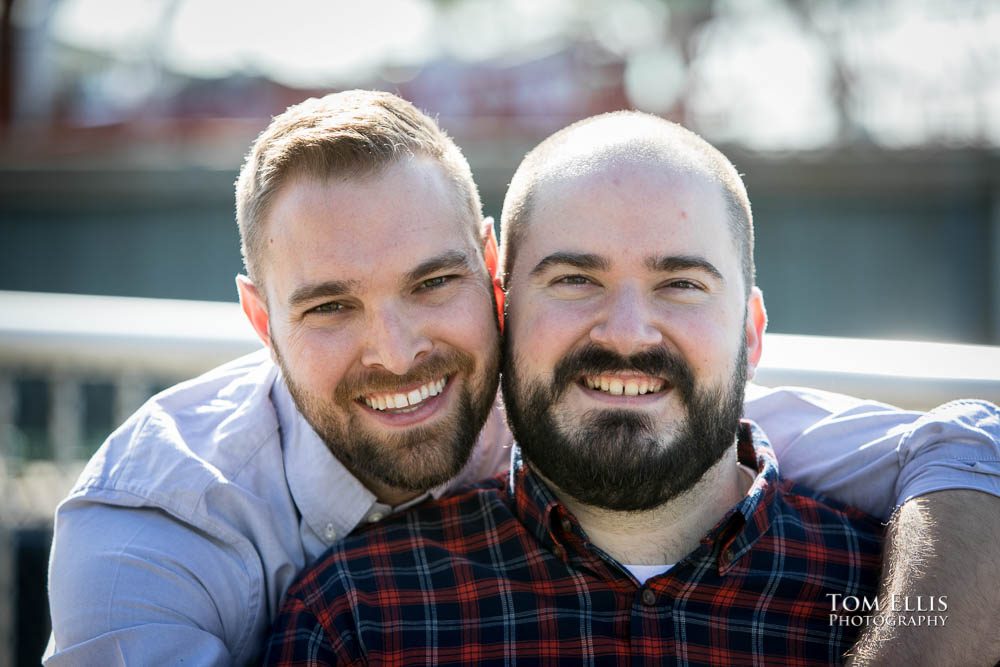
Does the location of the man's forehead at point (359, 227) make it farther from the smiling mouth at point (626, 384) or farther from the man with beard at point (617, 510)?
the smiling mouth at point (626, 384)

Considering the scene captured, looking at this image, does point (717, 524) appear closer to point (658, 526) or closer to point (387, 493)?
point (658, 526)

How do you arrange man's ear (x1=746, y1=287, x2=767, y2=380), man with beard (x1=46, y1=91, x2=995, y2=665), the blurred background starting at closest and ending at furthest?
man with beard (x1=46, y1=91, x2=995, y2=665), man's ear (x1=746, y1=287, x2=767, y2=380), the blurred background

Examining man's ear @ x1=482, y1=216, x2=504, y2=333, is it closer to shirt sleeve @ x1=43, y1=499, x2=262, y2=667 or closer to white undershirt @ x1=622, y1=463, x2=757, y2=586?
white undershirt @ x1=622, y1=463, x2=757, y2=586

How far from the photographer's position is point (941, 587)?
2.32 meters

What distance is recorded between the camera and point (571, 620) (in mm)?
2488

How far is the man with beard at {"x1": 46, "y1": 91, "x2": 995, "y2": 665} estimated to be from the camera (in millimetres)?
2406

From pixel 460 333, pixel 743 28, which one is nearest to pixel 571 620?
pixel 460 333

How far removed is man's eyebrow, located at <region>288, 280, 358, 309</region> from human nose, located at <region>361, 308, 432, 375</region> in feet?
0.28

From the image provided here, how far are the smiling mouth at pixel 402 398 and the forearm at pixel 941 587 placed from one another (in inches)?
44.5

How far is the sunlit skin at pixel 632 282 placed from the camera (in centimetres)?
249

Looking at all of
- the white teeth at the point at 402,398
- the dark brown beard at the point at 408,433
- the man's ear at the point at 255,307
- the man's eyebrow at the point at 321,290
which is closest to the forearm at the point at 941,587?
the dark brown beard at the point at 408,433

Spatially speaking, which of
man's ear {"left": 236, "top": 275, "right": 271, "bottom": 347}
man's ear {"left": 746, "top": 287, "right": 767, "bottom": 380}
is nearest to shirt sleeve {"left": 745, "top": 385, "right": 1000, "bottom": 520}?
man's ear {"left": 746, "top": 287, "right": 767, "bottom": 380}

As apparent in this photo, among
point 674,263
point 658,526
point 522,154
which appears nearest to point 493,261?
point 674,263

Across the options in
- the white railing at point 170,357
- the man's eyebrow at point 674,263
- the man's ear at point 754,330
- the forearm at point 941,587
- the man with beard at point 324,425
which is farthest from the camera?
the white railing at point 170,357
